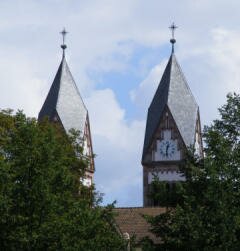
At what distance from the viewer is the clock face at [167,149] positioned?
6788cm

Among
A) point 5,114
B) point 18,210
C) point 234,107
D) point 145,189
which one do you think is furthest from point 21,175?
point 145,189

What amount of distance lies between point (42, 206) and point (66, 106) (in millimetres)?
34803

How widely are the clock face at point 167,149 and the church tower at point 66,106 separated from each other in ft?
15.8

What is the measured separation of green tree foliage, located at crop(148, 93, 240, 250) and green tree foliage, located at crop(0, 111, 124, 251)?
198 cm

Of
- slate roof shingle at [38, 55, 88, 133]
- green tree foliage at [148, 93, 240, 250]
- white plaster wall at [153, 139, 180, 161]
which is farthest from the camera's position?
white plaster wall at [153, 139, 180, 161]

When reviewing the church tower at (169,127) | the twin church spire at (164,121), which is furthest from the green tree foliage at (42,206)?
the church tower at (169,127)

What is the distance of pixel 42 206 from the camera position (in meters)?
30.7

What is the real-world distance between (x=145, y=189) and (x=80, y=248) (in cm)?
3666

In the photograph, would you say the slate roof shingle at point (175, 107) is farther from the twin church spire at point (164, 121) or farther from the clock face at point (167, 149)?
the clock face at point (167, 149)

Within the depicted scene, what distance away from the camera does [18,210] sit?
101 feet

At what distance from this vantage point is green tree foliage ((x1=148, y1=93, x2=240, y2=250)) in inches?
1185

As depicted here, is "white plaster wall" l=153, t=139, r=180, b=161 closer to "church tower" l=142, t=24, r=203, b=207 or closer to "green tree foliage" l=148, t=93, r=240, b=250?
"church tower" l=142, t=24, r=203, b=207

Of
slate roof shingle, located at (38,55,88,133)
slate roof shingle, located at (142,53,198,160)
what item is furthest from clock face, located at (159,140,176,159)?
slate roof shingle, located at (38,55,88,133)

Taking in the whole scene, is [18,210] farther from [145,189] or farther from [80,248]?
[145,189]
